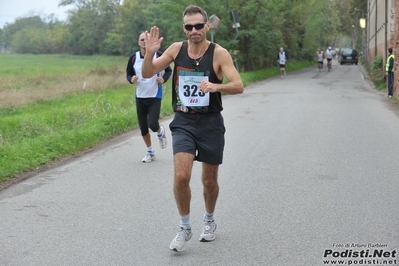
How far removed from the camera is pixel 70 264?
5.13 metres

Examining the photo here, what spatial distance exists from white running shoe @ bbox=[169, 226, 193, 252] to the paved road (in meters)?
0.07

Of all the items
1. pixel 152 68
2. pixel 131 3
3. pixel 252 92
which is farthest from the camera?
pixel 131 3

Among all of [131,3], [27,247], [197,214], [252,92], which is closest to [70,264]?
[27,247]

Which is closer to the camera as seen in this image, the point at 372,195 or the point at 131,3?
the point at 372,195

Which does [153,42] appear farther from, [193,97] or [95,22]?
[95,22]

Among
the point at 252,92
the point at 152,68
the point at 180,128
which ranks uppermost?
the point at 152,68

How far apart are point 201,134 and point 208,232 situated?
0.91 metres

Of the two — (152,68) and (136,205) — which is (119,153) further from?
(152,68)

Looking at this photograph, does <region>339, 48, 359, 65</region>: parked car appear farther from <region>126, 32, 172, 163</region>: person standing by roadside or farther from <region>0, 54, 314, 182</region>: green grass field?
<region>126, 32, 172, 163</region>: person standing by roadside

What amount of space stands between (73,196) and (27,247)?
209 centimetres

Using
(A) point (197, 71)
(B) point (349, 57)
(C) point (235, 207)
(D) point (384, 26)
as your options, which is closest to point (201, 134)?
(A) point (197, 71)

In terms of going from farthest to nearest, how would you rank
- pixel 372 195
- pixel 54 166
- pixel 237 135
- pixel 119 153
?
1. pixel 237 135
2. pixel 119 153
3. pixel 54 166
4. pixel 372 195

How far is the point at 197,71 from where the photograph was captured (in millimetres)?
5426

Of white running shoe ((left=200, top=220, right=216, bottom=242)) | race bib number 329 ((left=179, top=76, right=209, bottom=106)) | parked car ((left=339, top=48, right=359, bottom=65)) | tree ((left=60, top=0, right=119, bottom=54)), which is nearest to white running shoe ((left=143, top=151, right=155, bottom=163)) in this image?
white running shoe ((left=200, top=220, right=216, bottom=242))
